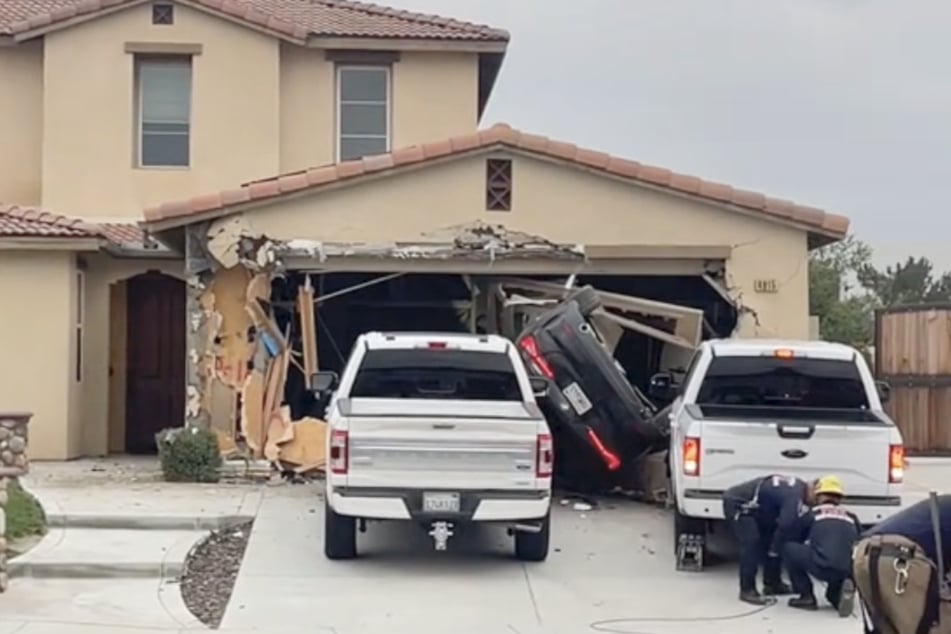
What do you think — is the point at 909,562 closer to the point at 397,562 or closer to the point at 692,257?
the point at 397,562

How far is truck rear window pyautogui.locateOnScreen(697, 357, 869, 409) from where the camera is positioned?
12.6m

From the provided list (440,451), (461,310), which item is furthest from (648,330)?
(440,451)

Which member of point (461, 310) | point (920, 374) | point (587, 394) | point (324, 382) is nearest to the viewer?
point (324, 382)

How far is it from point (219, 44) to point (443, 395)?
10533 mm

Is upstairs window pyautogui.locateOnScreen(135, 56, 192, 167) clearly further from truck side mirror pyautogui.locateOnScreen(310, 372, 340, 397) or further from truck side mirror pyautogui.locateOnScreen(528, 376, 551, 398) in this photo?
truck side mirror pyautogui.locateOnScreen(528, 376, 551, 398)

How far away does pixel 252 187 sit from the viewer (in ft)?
53.3

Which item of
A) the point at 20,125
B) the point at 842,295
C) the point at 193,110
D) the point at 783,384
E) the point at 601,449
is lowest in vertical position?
the point at 601,449

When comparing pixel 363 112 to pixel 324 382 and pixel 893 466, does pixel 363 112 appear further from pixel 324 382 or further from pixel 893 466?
pixel 893 466

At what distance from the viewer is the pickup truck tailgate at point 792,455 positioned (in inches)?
448

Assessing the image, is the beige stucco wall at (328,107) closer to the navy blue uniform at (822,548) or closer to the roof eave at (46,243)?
the roof eave at (46,243)

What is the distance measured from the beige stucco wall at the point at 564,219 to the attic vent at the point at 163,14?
20.9 feet

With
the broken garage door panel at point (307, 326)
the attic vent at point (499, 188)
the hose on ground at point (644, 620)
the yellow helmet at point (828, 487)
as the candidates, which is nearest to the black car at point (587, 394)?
the attic vent at point (499, 188)

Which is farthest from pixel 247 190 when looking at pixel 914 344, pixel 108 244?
pixel 914 344

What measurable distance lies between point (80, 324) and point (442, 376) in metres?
7.82
